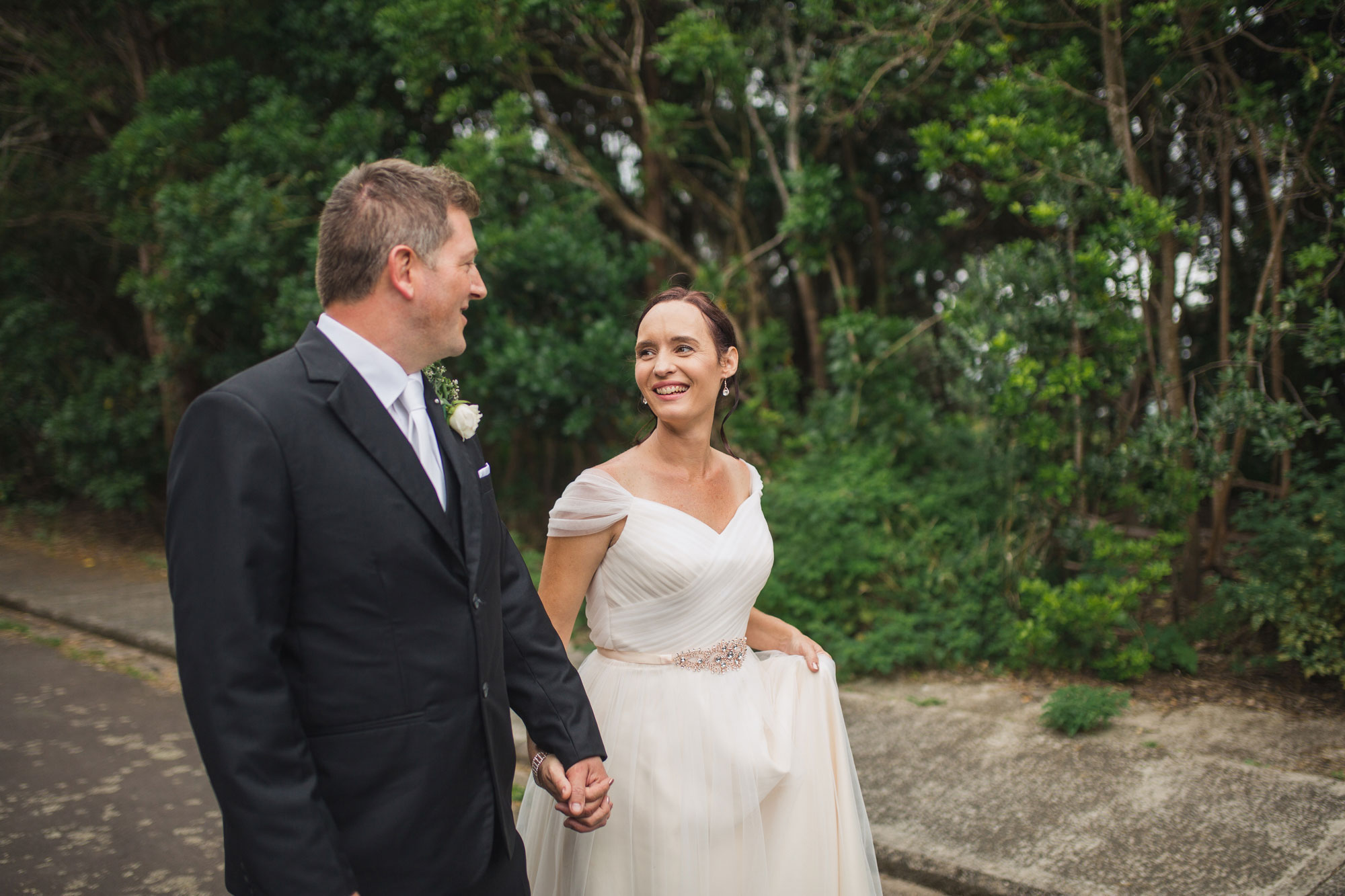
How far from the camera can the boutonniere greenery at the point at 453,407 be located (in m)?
2.13

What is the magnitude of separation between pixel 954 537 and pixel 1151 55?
12.0ft

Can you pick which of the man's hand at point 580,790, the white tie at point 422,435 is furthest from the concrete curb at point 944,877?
the white tie at point 422,435

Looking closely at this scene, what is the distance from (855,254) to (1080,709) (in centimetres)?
563

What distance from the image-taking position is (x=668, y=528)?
268 cm

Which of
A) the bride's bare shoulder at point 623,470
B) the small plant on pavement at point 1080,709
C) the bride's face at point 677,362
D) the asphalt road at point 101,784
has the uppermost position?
the bride's face at point 677,362

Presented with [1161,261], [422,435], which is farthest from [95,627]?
[1161,261]

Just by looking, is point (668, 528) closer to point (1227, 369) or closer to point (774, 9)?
point (1227, 369)

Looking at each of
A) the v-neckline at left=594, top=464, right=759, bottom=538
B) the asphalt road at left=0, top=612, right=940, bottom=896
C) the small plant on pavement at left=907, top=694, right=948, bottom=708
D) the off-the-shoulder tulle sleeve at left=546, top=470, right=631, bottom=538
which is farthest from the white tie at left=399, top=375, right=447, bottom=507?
the small plant on pavement at left=907, top=694, right=948, bottom=708

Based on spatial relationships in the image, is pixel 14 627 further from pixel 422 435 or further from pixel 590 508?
pixel 422 435

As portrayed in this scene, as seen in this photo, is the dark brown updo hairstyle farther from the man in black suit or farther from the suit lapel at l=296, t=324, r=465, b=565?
the suit lapel at l=296, t=324, r=465, b=565

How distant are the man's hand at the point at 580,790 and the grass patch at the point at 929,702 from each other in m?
3.51

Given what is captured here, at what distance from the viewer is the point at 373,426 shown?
6.09 feet

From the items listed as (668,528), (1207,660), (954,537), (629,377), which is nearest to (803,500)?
(954,537)

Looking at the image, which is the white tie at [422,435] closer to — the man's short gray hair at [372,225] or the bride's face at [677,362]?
the man's short gray hair at [372,225]
